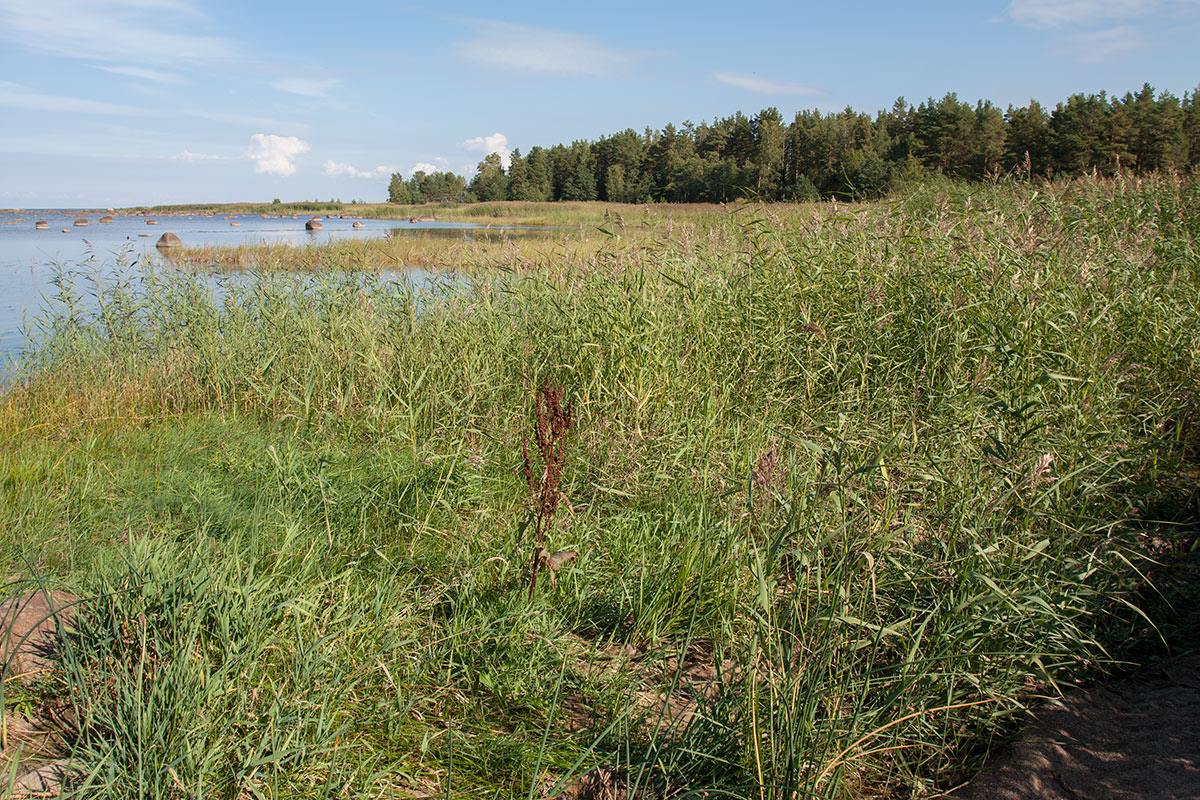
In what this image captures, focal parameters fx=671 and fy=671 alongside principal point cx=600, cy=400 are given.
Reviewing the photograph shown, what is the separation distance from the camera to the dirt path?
2.06 metres

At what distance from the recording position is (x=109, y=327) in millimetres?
6633

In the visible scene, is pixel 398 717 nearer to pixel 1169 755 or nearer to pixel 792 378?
pixel 1169 755

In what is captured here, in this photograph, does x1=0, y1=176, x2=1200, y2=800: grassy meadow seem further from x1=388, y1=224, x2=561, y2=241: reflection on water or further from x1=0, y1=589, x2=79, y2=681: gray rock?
x1=388, y1=224, x2=561, y2=241: reflection on water

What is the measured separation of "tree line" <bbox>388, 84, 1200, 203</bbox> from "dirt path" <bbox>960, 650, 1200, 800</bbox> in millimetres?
3674

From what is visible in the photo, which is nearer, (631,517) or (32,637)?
(32,637)

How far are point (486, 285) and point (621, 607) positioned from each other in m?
3.70

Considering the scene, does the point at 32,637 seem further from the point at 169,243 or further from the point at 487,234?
the point at 169,243

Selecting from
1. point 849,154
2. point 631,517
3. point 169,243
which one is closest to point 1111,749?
point 631,517

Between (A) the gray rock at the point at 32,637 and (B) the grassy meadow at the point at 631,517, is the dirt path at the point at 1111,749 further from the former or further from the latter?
(A) the gray rock at the point at 32,637

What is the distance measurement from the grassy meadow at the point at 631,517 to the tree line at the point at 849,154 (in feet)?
5.31

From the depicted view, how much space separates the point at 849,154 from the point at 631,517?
3696 cm

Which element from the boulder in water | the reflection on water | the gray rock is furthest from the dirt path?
the boulder in water

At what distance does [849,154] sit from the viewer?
3541 cm

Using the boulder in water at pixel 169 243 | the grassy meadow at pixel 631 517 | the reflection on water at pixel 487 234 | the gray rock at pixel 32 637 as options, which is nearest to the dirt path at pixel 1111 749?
the grassy meadow at pixel 631 517
